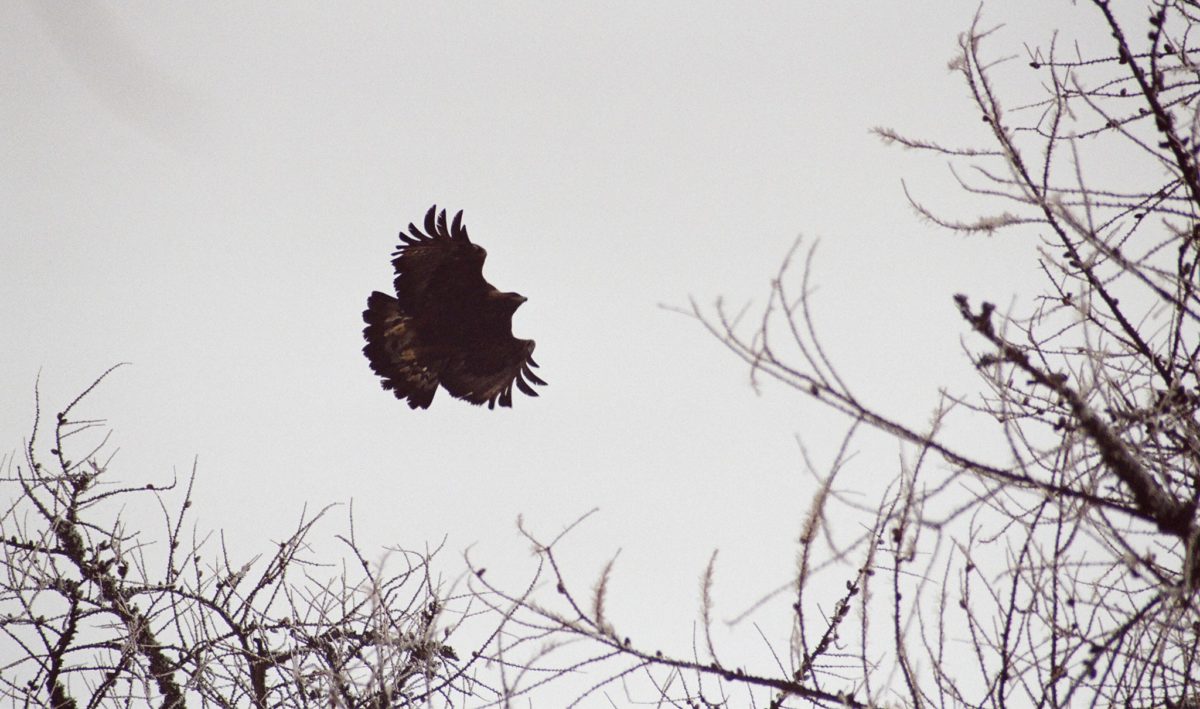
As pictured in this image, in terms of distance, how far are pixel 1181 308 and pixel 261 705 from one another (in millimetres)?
4567

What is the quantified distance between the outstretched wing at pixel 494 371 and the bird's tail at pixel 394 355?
0.37 m

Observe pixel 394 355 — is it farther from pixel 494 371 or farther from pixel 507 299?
pixel 507 299

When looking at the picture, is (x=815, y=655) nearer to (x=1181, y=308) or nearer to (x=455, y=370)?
(x=1181, y=308)

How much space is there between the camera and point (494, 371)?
701 cm

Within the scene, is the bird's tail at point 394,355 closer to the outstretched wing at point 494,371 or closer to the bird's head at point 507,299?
the outstretched wing at point 494,371

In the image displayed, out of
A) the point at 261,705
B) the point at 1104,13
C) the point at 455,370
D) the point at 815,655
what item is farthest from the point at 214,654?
the point at 1104,13

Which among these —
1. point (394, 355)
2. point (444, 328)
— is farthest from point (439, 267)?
point (394, 355)

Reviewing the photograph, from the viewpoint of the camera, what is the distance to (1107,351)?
287cm

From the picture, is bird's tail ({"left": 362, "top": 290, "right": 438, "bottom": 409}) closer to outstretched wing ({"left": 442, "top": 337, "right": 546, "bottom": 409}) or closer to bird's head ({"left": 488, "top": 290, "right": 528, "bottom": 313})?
outstretched wing ({"left": 442, "top": 337, "right": 546, "bottom": 409})

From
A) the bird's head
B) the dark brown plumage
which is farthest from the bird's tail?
the bird's head

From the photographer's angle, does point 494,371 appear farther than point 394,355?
No

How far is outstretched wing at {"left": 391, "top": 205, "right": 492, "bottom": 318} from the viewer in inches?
250

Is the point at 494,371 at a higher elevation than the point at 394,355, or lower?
lower

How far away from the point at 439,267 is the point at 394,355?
1436mm
